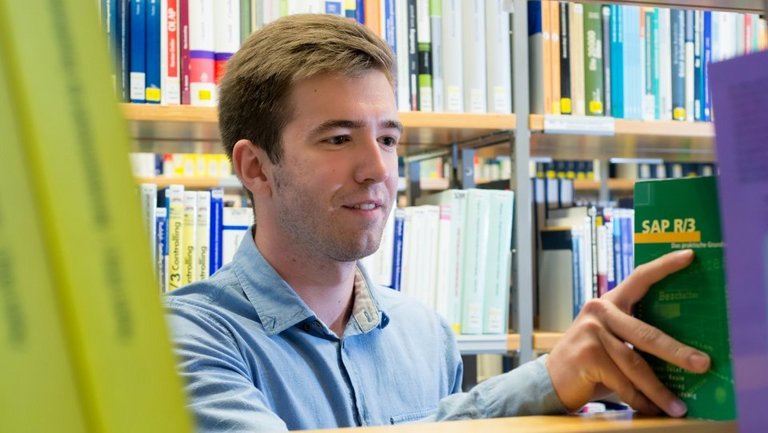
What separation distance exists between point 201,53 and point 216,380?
1.10 meters

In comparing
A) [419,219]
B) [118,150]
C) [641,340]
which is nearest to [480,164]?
[419,219]

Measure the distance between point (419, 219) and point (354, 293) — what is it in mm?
669

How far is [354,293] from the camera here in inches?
62.7

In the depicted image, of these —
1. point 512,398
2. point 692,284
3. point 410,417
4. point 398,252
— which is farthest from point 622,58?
point 692,284

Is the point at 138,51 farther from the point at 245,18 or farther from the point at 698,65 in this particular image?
the point at 698,65

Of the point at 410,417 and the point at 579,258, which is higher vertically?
the point at 579,258

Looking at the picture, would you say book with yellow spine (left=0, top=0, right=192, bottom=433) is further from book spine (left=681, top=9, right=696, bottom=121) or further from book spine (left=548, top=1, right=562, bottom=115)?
book spine (left=681, top=9, right=696, bottom=121)

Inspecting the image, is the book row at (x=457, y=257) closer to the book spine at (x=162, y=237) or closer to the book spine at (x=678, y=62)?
the book spine at (x=162, y=237)

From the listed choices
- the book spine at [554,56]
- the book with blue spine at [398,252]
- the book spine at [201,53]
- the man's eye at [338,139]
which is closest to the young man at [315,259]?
the man's eye at [338,139]

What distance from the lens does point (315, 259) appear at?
1514 mm

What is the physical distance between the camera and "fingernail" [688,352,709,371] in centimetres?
59

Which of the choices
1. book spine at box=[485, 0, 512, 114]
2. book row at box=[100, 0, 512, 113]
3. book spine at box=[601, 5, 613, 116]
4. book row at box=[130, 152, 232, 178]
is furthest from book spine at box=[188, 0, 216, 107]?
book row at box=[130, 152, 232, 178]

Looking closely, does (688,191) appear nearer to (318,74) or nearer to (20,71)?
(20,71)

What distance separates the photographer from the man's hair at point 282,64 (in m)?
1.52
